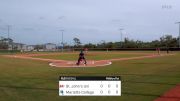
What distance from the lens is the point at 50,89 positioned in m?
13.4

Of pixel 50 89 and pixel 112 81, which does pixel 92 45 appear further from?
pixel 112 81

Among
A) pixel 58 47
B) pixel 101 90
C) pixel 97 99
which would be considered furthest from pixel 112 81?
pixel 58 47

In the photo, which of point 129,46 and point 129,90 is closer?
point 129,90

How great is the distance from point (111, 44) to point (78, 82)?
3693 inches

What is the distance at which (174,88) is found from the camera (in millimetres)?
13492

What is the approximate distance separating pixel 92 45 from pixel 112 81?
9610 cm

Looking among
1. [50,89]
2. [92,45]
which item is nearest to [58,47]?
[92,45]

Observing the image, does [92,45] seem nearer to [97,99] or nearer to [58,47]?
[58,47]

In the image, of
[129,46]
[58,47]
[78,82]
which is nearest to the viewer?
[78,82]

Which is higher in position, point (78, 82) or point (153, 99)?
point (78, 82)

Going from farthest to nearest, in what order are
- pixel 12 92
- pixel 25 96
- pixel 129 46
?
pixel 129 46 → pixel 12 92 → pixel 25 96
